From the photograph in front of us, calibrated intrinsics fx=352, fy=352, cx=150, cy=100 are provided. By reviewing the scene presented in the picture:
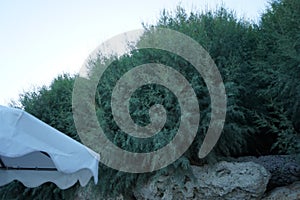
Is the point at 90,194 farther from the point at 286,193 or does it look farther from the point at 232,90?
the point at 286,193

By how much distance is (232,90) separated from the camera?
384 cm

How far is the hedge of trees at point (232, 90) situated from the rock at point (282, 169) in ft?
0.47

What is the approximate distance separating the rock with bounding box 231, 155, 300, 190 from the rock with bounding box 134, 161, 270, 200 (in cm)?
12

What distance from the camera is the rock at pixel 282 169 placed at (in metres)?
3.61

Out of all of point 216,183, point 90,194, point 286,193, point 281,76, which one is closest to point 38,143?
point 216,183

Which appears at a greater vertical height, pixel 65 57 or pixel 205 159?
pixel 65 57

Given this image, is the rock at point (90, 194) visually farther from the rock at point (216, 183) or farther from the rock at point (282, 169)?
the rock at point (282, 169)

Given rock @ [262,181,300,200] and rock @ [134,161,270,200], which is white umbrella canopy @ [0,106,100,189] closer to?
rock @ [134,161,270,200]

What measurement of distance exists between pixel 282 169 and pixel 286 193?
263 millimetres

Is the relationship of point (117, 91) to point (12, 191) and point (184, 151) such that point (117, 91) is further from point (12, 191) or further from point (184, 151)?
point (12, 191)

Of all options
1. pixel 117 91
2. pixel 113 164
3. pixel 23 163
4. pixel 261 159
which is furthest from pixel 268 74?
pixel 23 163

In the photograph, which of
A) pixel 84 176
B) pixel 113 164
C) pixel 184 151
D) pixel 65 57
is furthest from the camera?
pixel 65 57

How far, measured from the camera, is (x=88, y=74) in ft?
15.5

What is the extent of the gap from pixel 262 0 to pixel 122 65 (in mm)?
1976
